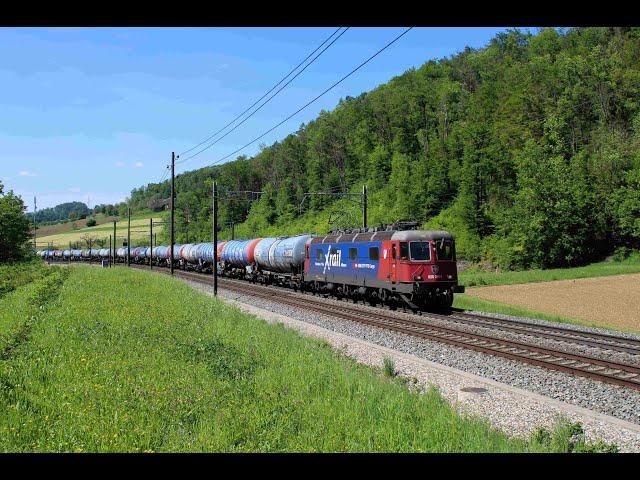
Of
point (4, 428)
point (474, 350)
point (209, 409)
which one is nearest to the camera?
point (4, 428)

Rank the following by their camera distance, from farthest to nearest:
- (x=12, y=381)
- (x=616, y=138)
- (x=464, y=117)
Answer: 1. (x=464, y=117)
2. (x=616, y=138)
3. (x=12, y=381)

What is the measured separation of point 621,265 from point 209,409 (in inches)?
2180

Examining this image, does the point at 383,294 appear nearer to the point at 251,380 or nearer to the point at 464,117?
the point at 251,380

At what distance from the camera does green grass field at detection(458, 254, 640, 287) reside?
1962 inches

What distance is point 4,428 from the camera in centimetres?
748

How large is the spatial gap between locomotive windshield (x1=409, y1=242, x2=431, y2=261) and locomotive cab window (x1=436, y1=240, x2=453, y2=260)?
0.49 metres

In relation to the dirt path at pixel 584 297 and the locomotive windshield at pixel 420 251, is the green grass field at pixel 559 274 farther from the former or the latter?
the locomotive windshield at pixel 420 251

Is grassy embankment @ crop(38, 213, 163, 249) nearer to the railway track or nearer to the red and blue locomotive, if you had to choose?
the red and blue locomotive

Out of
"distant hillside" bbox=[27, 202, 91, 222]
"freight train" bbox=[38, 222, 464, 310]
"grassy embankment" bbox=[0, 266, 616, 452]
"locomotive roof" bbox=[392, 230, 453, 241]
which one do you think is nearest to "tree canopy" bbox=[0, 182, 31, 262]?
"freight train" bbox=[38, 222, 464, 310]

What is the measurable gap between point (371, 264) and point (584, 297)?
56.9 ft

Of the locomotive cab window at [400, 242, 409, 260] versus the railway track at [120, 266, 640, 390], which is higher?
the locomotive cab window at [400, 242, 409, 260]

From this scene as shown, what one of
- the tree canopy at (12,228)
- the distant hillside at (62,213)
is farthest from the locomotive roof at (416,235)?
the distant hillside at (62,213)

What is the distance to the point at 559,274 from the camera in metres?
52.8
